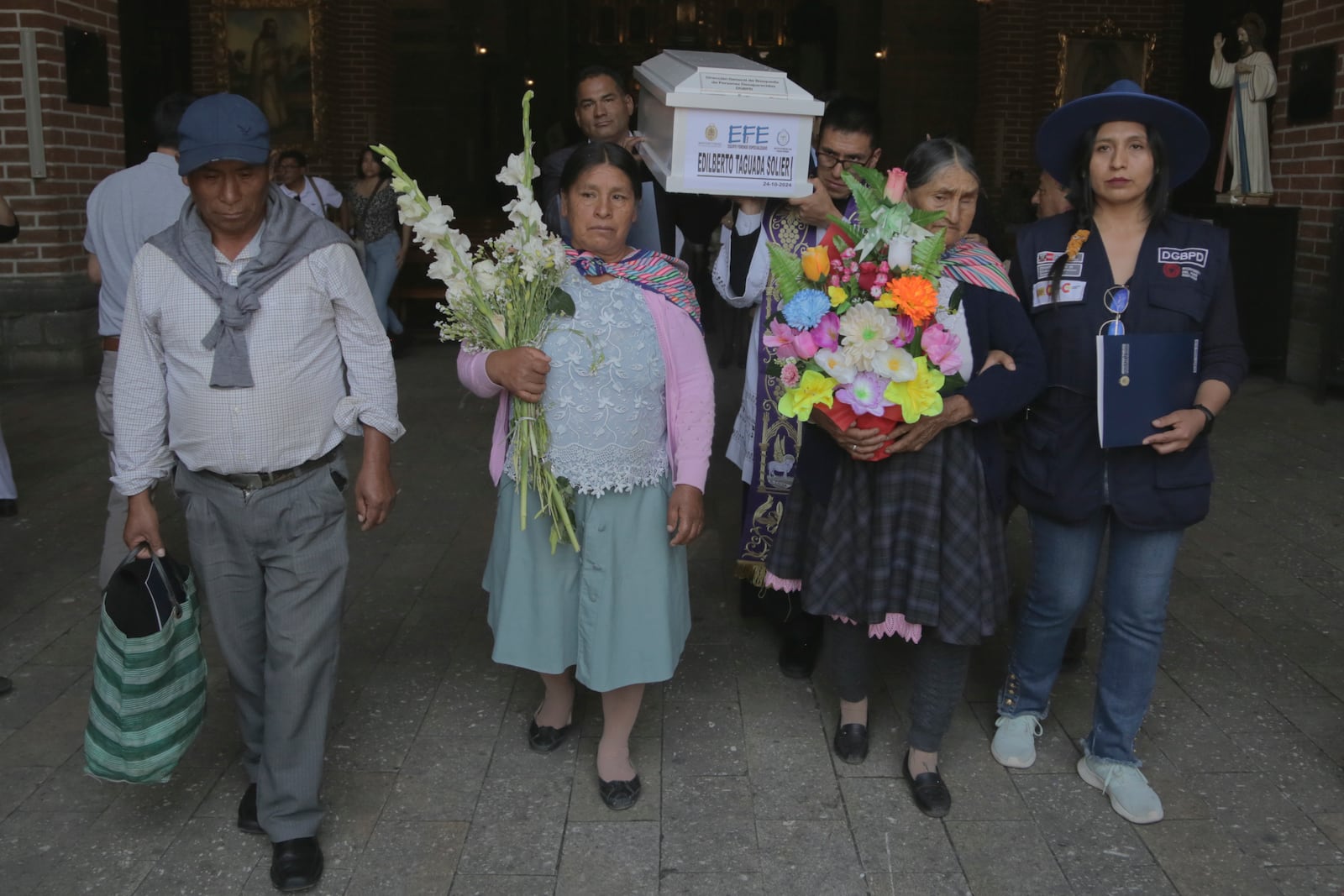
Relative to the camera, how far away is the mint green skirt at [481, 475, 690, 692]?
3.46 m

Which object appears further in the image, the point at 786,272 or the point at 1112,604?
the point at 1112,604

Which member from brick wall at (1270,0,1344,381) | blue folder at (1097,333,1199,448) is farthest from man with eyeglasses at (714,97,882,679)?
brick wall at (1270,0,1344,381)

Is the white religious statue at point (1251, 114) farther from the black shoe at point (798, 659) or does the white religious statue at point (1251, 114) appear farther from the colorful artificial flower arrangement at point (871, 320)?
the colorful artificial flower arrangement at point (871, 320)

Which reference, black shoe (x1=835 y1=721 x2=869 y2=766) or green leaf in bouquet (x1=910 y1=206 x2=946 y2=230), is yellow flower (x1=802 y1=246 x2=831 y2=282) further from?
black shoe (x1=835 y1=721 x2=869 y2=766)

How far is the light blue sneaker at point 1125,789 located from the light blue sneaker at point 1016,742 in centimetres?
16

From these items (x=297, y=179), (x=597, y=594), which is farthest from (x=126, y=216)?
(x=297, y=179)

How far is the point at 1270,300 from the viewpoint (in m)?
9.35

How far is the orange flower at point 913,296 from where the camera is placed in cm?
303

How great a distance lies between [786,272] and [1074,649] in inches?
79.4

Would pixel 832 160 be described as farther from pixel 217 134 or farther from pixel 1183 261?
pixel 217 134

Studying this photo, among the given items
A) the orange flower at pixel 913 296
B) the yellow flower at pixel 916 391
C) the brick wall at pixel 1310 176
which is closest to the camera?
the orange flower at pixel 913 296

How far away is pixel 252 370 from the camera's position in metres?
3.05

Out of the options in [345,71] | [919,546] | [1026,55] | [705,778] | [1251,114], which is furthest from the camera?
[345,71]

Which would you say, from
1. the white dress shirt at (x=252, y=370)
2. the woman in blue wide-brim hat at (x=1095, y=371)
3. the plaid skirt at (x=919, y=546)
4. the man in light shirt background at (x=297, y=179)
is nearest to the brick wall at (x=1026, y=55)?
the man in light shirt background at (x=297, y=179)
